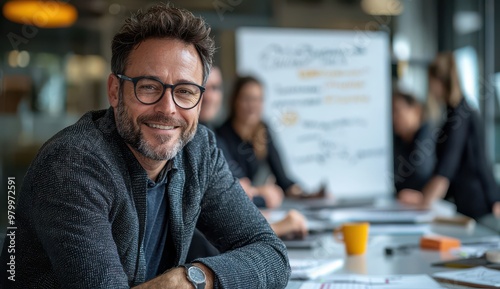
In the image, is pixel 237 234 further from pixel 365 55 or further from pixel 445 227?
pixel 365 55

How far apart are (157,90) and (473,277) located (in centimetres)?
87

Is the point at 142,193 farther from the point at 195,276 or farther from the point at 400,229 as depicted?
the point at 400,229

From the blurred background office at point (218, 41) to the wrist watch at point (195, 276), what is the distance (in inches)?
146

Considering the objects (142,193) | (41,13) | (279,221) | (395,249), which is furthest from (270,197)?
(41,13)

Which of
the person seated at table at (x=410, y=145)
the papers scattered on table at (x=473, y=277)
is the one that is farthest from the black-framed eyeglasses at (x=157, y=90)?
the person seated at table at (x=410, y=145)

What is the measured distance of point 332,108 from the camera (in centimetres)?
469

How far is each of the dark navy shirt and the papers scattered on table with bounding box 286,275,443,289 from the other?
32 centimetres

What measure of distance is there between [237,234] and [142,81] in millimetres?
467

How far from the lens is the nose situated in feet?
4.63

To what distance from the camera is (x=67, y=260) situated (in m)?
1.21

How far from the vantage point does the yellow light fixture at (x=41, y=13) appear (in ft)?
17.2

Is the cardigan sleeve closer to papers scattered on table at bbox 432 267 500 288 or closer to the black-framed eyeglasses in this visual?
the black-framed eyeglasses

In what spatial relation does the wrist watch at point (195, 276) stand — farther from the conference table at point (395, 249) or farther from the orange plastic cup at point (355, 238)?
the orange plastic cup at point (355, 238)

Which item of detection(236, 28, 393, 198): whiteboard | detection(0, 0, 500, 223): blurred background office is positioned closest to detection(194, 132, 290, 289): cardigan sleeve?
detection(236, 28, 393, 198): whiteboard
